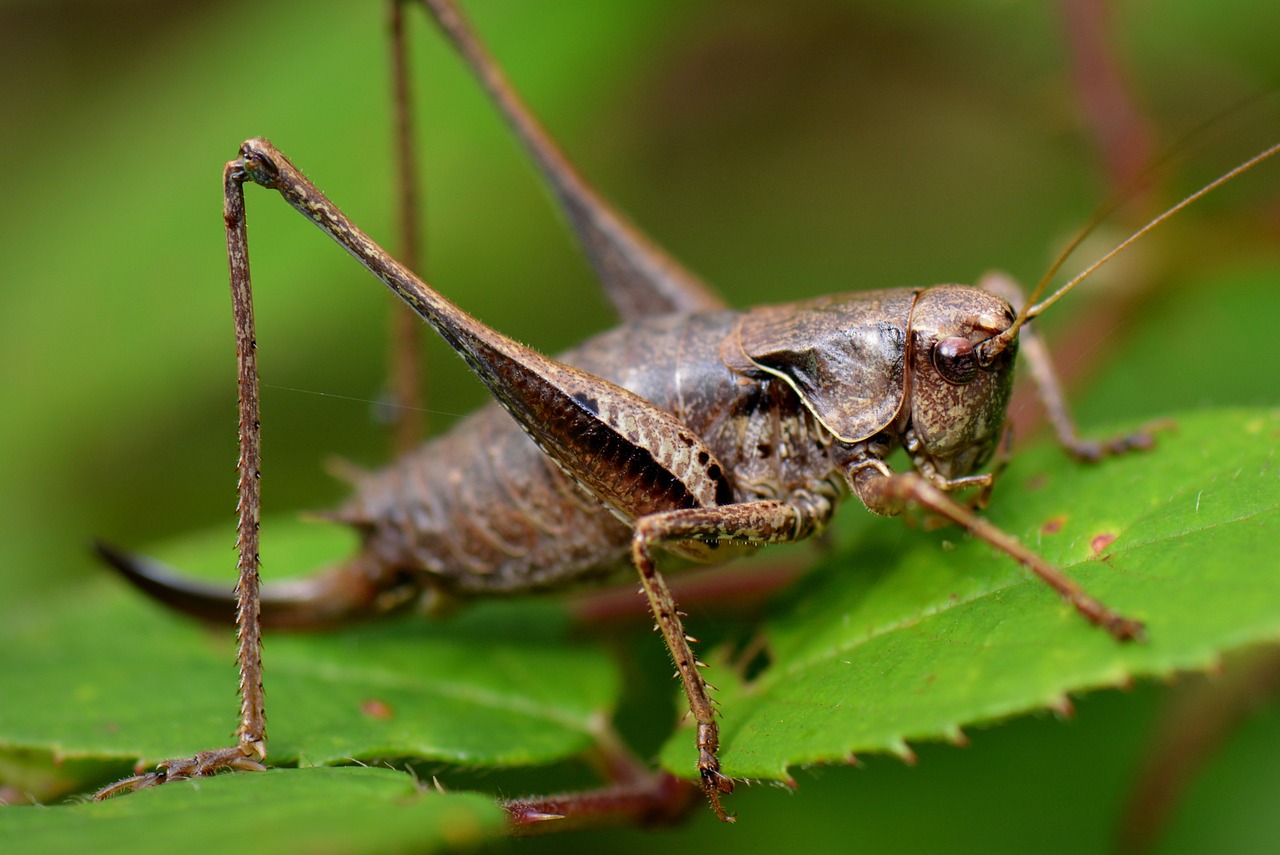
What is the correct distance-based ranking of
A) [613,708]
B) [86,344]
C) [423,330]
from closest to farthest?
[613,708], [423,330], [86,344]

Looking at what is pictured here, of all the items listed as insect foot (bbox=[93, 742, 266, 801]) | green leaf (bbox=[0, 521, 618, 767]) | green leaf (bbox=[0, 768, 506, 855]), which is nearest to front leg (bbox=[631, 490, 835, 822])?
green leaf (bbox=[0, 521, 618, 767])

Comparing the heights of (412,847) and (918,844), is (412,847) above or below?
above

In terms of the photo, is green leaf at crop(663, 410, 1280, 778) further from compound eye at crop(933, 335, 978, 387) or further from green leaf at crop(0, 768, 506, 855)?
green leaf at crop(0, 768, 506, 855)

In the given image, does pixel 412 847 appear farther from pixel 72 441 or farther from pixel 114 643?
pixel 72 441

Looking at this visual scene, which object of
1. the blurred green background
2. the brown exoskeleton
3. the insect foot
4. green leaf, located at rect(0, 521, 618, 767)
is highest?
the blurred green background

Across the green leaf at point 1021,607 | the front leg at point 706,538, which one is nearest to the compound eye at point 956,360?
the green leaf at point 1021,607

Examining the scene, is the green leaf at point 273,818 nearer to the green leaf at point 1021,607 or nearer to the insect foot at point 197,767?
the insect foot at point 197,767

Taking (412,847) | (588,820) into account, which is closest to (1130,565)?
(588,820)
